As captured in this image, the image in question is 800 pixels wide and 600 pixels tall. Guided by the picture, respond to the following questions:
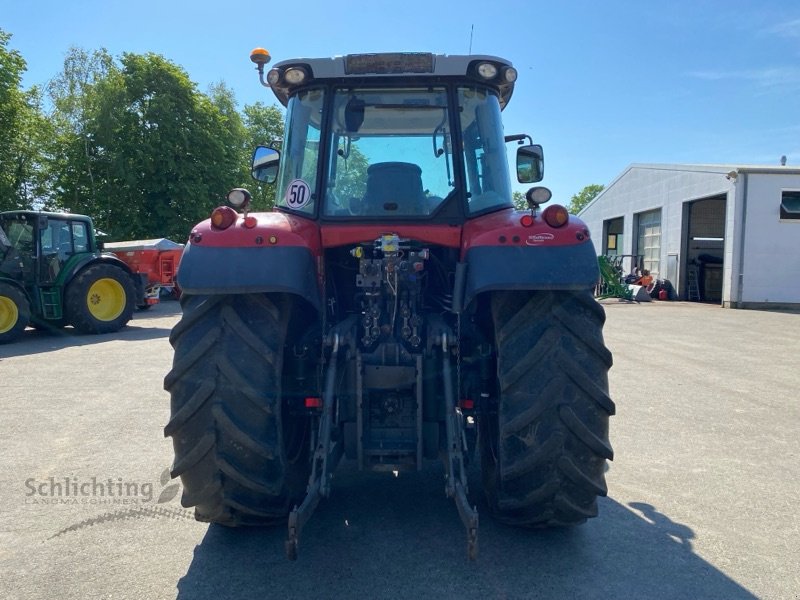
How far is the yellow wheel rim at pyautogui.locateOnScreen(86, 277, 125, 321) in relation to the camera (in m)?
13.1

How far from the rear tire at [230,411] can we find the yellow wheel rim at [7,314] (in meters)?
9.90

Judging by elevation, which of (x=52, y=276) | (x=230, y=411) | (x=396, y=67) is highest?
(x=396, y=67)

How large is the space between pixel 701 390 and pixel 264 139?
36264 mm

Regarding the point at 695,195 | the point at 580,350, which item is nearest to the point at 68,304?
the point at 580,350

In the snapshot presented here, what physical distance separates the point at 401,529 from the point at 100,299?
11.5 metres

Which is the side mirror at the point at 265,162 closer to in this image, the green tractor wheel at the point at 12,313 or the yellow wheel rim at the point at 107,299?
the green tractor wheel at the point at 12,313

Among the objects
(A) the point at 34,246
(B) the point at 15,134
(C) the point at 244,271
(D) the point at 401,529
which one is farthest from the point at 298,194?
(B) the point at 15,134

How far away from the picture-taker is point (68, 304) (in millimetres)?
12211

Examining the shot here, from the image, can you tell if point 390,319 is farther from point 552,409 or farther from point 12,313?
point 12,313

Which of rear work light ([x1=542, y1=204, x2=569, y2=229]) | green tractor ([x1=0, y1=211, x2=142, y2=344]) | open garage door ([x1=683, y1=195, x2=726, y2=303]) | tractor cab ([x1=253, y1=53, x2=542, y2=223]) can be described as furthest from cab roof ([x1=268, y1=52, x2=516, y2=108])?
open garage door ([x1=683, y1=195, x2=726, y2=303])

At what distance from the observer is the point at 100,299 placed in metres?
13.3

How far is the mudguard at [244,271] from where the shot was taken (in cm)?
305

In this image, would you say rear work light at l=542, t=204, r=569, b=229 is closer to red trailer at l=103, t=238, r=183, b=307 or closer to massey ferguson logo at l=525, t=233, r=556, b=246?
massey ferguson logo at l=525, t=233, r=556, b=246

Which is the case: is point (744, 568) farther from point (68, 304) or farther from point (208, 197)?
point (208, 197)
